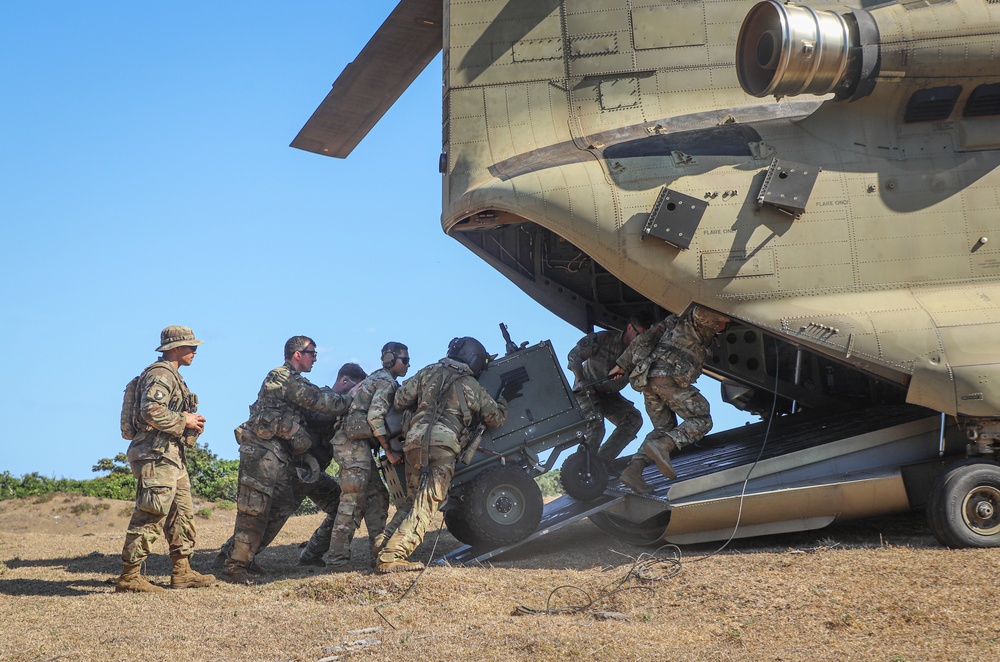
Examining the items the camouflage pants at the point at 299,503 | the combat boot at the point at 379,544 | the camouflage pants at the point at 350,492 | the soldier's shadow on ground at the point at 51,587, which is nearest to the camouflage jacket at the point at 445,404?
the camouflage pants at the point at 350,492

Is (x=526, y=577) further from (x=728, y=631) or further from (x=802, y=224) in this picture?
(x=802, y=224)

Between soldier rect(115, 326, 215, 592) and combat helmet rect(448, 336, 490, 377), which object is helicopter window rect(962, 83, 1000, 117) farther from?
soldier rect(115, 326, 215, 592)

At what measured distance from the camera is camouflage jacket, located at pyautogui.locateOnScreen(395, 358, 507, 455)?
8.03m

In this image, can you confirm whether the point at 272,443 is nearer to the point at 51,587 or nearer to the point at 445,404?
the point at 445,404

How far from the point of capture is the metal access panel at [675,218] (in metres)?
8.02

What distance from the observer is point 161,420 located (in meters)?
7.80

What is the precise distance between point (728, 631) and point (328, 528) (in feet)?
16.5

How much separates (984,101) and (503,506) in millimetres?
5525

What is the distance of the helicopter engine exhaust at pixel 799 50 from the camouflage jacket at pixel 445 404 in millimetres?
3575

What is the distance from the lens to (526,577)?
7.28 m

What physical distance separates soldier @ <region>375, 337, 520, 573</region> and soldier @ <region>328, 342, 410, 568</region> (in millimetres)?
311

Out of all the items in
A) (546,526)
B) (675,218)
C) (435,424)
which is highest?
(675,218)

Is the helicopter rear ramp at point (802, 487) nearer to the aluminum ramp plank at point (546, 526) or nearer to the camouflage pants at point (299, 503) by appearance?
the aluminum ramp plank at point (546, 526)

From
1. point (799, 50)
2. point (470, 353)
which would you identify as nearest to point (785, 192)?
point (799, 50)
